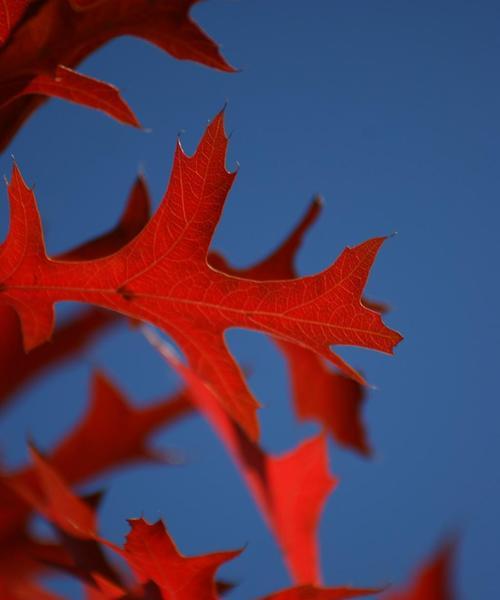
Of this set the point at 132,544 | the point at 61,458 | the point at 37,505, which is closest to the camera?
the point at 132,544

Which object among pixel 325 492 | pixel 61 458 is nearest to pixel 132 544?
pixel 325 492

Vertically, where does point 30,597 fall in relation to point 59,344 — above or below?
below

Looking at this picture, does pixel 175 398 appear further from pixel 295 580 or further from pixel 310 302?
pixel 310 302

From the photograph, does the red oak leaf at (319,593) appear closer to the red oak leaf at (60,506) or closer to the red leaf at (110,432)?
the red oak leaf at (60,506)

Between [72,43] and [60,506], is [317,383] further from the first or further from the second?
[72,43]

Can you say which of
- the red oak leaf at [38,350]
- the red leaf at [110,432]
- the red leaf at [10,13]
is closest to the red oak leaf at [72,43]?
the red leaf at [10,13]

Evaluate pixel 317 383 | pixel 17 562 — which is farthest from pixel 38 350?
pixel 317 383

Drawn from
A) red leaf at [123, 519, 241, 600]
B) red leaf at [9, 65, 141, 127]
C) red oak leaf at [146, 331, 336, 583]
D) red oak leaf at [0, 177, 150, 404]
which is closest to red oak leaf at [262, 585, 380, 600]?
red leaf at [123, 519, 241, 600]

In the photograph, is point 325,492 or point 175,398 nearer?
point 325,492
